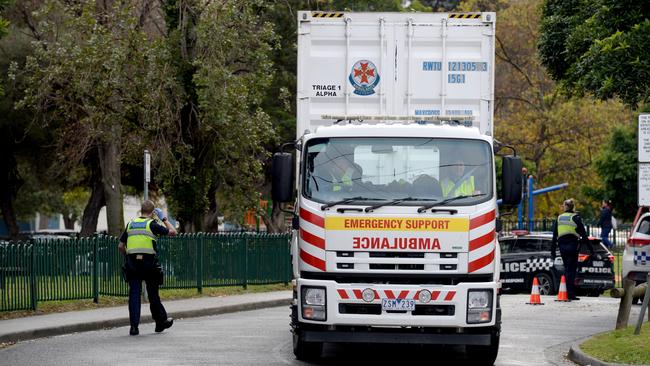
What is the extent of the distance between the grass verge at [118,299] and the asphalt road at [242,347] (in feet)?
6.92

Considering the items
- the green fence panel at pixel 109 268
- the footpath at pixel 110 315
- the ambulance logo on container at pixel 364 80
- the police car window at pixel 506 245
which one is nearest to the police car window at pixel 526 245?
the police car window at pixel 506 245

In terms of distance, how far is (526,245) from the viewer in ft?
88.3

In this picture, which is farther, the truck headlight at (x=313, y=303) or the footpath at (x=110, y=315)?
the footpath at (x=110, y=315)

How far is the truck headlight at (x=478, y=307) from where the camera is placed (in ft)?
41.8

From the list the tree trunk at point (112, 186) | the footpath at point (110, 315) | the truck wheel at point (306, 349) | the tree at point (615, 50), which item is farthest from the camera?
the tree trunk at point (112, 186)

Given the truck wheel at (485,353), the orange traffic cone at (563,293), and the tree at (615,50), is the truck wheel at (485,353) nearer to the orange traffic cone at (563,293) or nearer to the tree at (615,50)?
the tree at (615,50)

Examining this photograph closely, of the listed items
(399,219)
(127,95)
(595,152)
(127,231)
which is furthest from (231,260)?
(595,152)

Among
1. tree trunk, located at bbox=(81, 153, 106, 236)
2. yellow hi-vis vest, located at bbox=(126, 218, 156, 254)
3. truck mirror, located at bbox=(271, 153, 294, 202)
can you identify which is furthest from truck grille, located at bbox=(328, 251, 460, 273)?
tree trunk, located at bbox=(81, 153, 106, 236)

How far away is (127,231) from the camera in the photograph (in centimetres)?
1670

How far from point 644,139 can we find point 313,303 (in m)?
4.99

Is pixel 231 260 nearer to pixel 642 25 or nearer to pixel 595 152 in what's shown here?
pixel 642 25

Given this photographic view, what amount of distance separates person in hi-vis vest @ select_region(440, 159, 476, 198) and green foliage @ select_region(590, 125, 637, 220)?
35537 mm

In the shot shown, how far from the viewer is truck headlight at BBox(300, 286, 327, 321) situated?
12766 mm

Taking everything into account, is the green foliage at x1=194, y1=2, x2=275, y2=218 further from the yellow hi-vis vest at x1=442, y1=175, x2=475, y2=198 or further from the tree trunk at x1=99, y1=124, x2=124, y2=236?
the yellow hi-vis vest at x1=442, y1=175, x2=475, y2=198
